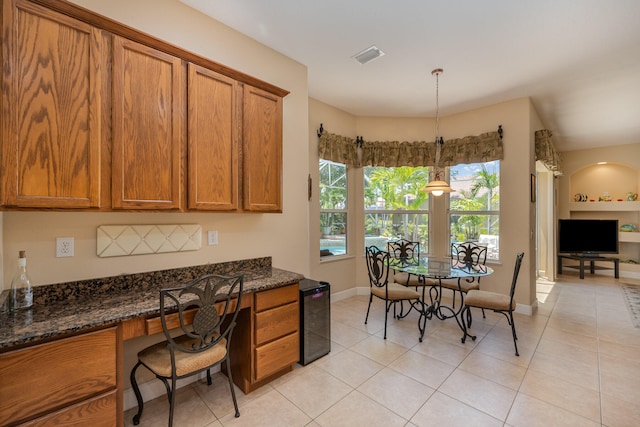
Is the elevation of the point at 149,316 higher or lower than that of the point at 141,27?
lower

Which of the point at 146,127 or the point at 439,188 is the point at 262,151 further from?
the point at 439,188

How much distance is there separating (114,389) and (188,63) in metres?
2.08

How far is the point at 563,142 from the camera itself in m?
6.11

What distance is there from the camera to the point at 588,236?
6418 millimetres

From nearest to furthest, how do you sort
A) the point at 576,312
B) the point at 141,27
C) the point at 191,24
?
the point at 141,27 → the point at 191,24 → the point at 576,312

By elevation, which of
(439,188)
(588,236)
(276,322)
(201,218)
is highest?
(439,188)

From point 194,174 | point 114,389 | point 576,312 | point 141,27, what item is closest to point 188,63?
point 141,27

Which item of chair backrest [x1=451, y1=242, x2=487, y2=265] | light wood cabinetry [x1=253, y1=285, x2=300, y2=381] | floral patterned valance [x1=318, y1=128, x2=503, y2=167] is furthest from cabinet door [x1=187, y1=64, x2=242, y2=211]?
chair backrest [x1=451, y1=242, x2=487, y2=265]

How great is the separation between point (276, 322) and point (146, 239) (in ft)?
3.77

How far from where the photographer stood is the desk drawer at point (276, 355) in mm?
2191

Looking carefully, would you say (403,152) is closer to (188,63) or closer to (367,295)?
(367,295)

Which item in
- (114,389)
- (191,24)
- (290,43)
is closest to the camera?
(114,389)

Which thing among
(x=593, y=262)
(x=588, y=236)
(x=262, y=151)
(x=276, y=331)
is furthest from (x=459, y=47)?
(x=593, y=262)

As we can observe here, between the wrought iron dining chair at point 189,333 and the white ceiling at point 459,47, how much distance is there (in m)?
2.17
